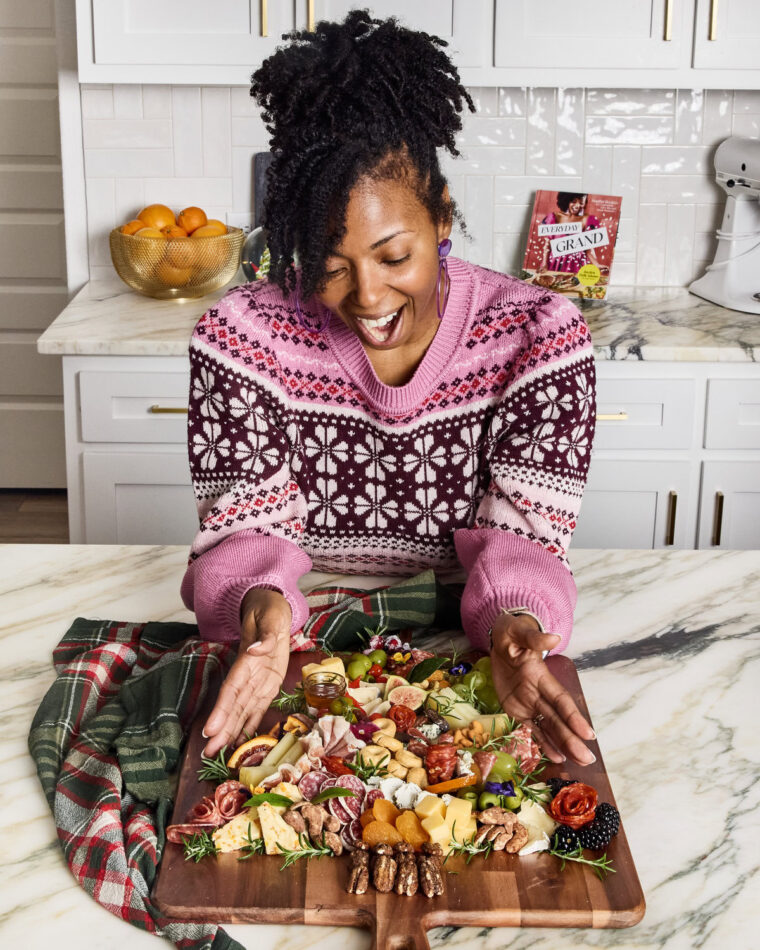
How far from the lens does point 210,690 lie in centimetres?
129

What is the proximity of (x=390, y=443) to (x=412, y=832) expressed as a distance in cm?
65

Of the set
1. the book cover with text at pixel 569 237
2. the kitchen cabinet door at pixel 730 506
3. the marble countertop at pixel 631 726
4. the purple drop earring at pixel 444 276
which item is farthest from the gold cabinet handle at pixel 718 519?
the purple drop earring at pixel 444 276

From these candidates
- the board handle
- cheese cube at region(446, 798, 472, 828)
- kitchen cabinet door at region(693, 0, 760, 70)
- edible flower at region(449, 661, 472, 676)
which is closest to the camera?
the board handle

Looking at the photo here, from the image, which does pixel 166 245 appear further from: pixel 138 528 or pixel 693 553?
pixel 693 553

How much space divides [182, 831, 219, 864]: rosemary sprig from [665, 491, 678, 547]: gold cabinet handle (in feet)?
6.26

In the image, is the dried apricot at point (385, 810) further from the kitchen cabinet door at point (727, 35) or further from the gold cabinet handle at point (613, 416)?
the kitchen cabinet door at point (727, 35)

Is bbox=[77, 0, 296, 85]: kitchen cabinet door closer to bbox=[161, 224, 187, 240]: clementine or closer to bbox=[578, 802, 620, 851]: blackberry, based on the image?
bbox=[161, 224, 187, 240]: clementine

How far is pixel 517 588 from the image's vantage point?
4.50 feet

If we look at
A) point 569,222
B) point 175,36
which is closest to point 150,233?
point 175,36

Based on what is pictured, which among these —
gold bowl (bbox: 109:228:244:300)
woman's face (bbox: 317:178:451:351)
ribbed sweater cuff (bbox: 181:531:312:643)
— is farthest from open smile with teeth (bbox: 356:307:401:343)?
gold bowl (bbox: 109:228:244:300)

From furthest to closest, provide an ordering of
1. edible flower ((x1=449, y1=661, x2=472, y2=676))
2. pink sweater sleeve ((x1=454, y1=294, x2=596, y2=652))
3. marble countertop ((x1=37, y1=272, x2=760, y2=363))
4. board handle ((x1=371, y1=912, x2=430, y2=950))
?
marble countertop ((x1=37, y1=272, x2=760, y2=363)), pink sweater sleeve ((x1=454, y1=294, x2=596, y2=652)), edible flower ((x1=449, y1=661, x2=472, y2=676)), board handle ((x1=371, y1=912, x2=430, y2=950))

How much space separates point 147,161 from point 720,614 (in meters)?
2.12

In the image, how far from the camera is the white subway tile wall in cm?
302

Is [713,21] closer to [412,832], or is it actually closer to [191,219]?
[191,219]
